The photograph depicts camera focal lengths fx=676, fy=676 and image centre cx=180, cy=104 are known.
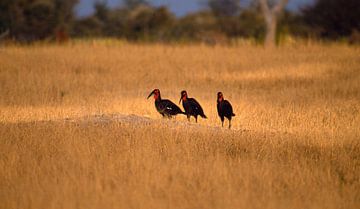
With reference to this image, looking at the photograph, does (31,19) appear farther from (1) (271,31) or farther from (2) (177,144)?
(2) (177,144)

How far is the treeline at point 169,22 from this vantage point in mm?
35938

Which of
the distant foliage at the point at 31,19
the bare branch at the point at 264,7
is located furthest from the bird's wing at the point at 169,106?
the distant foliage at the point at 31,19

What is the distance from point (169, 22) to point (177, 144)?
40875 mm

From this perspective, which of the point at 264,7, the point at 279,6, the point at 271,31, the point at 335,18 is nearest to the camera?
the point at 271,31

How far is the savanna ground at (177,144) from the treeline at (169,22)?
38.5 ft

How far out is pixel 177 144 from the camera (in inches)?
367

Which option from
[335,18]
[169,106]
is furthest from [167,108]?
[335,18]

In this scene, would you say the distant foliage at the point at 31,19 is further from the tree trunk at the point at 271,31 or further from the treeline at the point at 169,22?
the tree trunk at the point at 271,31

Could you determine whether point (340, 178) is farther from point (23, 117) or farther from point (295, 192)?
point (23, 117)

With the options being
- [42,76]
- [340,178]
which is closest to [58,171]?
[340,178]

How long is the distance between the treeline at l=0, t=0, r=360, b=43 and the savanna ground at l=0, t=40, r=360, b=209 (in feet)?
38.5

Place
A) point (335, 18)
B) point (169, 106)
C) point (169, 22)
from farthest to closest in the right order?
point (169, 22) < point (335, 18) < point (169, 106)

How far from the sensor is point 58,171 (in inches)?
309

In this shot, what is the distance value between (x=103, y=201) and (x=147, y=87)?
37.7ft
